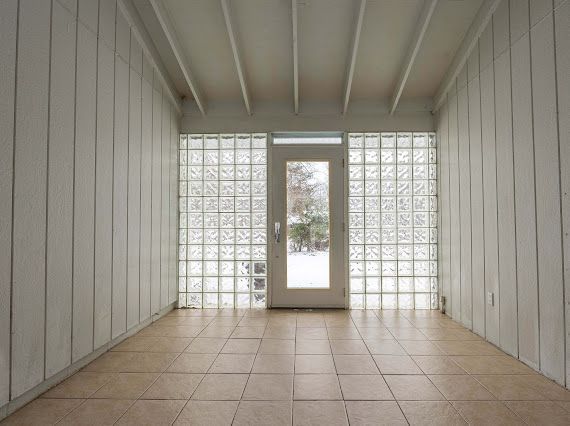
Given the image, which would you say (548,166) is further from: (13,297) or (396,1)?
(13,297)

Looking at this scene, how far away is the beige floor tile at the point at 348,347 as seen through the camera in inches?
131

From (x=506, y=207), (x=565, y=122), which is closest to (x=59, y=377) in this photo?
(x=506, y=207)

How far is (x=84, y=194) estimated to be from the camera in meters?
2.96

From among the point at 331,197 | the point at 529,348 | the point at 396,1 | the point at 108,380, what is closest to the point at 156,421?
the point at 108,380

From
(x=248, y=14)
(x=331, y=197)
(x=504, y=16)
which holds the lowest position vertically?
(x=331, y=197)

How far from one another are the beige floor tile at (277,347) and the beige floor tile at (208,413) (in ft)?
3.26

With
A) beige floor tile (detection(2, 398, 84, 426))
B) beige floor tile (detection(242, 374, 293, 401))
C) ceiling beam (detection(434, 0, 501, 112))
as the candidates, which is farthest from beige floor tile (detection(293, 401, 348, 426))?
ceiling beam (detection(434, 0, 501, 112))

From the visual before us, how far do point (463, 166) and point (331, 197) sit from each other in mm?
1609

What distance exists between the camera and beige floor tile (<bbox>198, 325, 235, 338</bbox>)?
12.6 feet

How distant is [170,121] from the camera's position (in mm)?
4793

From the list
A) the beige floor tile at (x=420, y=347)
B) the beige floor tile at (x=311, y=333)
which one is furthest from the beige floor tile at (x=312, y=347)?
the beige floor tile at (x=420, y=347)

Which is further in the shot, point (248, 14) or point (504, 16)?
point (248, 14)

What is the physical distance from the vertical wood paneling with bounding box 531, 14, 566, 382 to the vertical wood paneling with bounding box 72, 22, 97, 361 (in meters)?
3.32

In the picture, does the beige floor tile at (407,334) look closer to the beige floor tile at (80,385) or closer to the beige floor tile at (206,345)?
the beige floor tile at (206,345)
